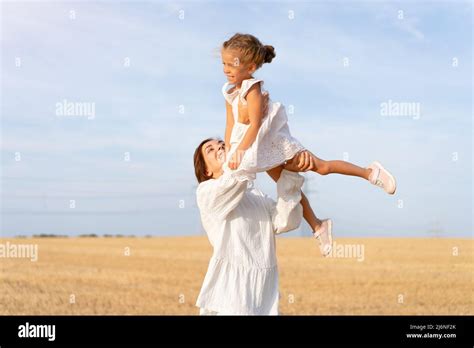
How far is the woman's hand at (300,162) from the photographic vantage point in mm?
5879

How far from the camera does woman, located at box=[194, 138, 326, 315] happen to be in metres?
5.70

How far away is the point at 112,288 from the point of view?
49.0ft

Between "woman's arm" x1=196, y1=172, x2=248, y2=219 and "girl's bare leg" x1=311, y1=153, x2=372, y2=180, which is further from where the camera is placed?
"girl's bare leg" x1=311, y1=153, x2=372, y2=180

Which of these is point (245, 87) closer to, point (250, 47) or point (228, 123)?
point (250, 47)

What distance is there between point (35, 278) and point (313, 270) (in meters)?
6.38

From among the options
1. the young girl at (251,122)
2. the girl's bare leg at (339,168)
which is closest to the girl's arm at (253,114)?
the young girl at (251,122)

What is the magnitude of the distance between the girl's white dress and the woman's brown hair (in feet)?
1.29

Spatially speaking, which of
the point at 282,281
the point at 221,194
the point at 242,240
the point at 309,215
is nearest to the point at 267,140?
the point at 221,194

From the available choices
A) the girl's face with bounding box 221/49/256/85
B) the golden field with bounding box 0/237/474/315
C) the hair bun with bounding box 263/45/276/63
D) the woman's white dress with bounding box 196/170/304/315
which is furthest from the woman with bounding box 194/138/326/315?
the golden field with bounding box 0/237/474/315

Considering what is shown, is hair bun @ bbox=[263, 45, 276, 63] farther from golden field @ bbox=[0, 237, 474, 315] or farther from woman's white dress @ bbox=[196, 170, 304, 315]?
golden field @ bbox=[0, 237, 474, 315]

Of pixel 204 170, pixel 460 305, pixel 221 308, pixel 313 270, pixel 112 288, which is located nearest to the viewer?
pixel 221 308

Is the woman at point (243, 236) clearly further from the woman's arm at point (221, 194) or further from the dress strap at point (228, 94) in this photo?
the dress strap at point (228, 94)
